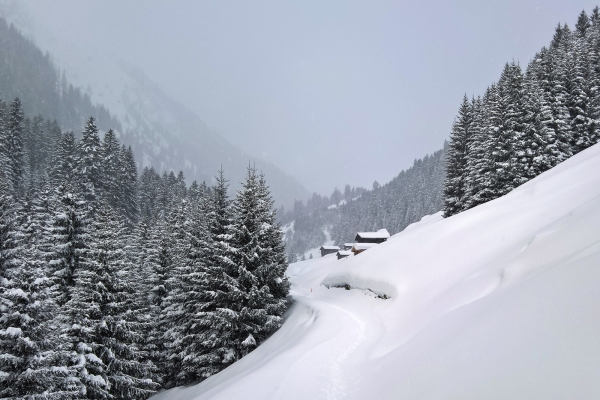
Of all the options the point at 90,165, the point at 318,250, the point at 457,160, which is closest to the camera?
the point at 457,160

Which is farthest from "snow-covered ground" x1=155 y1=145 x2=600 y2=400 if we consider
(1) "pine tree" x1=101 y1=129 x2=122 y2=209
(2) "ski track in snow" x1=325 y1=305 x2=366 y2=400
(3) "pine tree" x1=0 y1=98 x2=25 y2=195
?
(3) "pine tree" x1=0 y1=98 x2=25 y2=195

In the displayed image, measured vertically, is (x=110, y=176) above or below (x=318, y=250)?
above

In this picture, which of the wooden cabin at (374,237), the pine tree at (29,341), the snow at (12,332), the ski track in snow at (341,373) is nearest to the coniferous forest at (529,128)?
the ski track in snow at (341,373)

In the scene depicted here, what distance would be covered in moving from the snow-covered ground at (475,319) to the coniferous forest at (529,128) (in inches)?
405

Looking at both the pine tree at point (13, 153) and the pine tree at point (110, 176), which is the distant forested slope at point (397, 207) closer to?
the pine tree at point (110, 176)

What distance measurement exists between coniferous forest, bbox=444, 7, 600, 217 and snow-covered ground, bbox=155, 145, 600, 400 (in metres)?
10.3

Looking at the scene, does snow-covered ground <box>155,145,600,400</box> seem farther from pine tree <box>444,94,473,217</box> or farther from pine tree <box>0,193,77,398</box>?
pine tree <box>444,94,473,217</box>

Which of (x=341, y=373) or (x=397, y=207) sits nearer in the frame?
(x=341, y=373)

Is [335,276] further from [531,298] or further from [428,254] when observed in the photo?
[531,298]

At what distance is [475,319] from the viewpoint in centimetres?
724

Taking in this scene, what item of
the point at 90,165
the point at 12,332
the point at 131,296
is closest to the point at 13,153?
the point at 90,165

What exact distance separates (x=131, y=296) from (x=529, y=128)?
3833 cm

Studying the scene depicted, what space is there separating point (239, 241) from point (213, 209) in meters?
3.74

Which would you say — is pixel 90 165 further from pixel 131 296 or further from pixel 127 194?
pixel 131 296
